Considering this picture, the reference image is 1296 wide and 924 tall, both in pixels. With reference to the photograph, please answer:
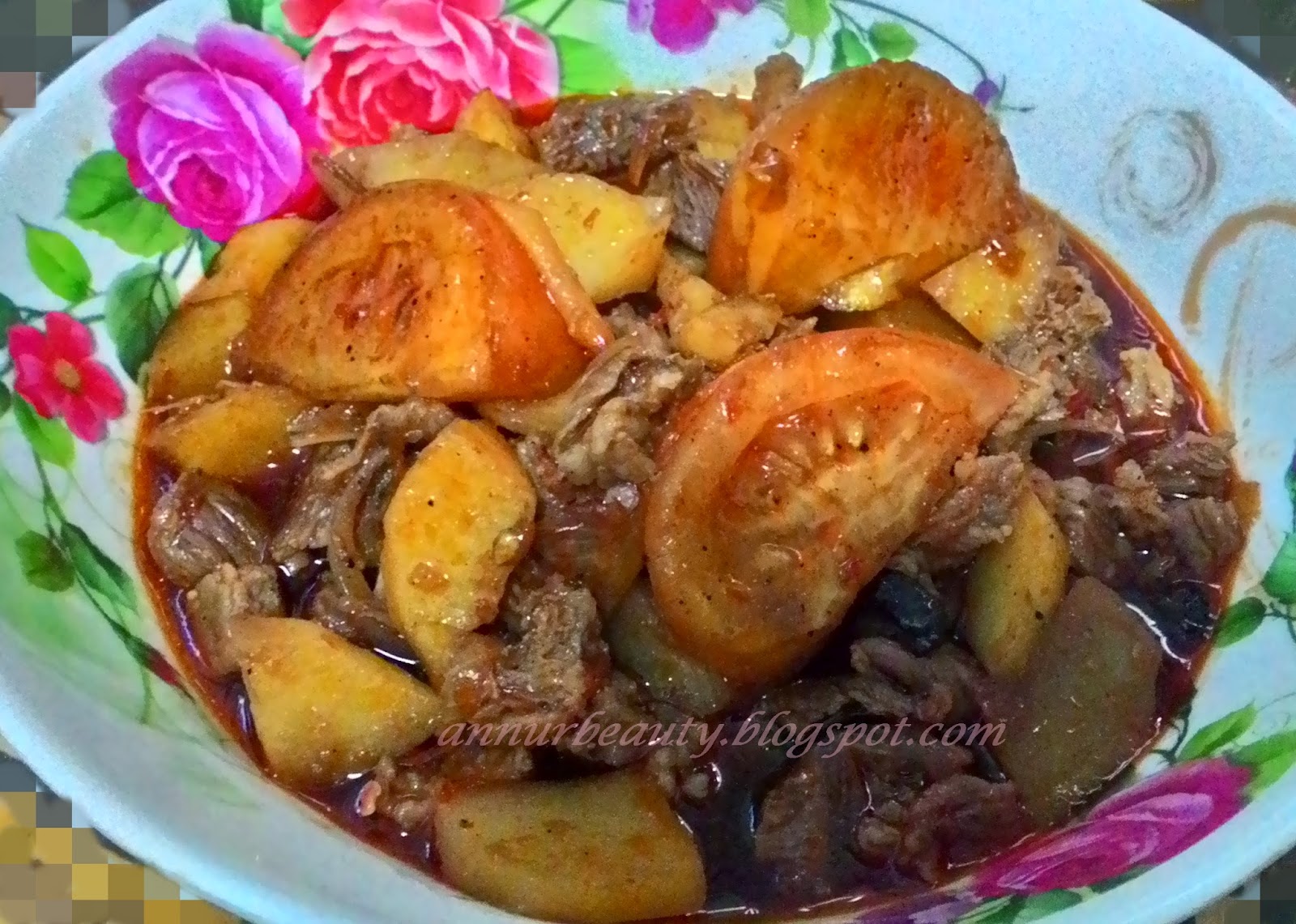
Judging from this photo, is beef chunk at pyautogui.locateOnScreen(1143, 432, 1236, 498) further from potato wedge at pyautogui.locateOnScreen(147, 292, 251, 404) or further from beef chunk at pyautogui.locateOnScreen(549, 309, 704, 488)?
potato wedge at pyautogui.locateOnScreen(147, 292, 251, 404)

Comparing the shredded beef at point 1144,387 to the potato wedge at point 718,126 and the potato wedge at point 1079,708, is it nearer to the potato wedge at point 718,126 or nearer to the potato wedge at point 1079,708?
the potato wedge at point 1079,708

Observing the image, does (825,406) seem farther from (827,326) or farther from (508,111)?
(508,111)

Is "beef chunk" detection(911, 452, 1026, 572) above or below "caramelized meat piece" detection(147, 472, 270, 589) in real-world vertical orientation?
above

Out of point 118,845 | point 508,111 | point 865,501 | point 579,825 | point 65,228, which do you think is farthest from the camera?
point 508,111

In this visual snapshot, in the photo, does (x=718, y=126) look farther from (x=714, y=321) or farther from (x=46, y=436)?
(x=46, y=436)

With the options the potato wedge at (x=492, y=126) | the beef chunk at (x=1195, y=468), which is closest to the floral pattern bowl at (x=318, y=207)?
the beef chunk at (x=1195, y=468)

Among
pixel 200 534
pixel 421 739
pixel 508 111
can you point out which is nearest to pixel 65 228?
pixel 200 534

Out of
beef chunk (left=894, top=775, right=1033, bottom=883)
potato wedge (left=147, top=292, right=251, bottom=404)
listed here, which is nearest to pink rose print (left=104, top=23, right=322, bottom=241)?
potato wedge (left=147, top=292, right=251, bottom=404)
